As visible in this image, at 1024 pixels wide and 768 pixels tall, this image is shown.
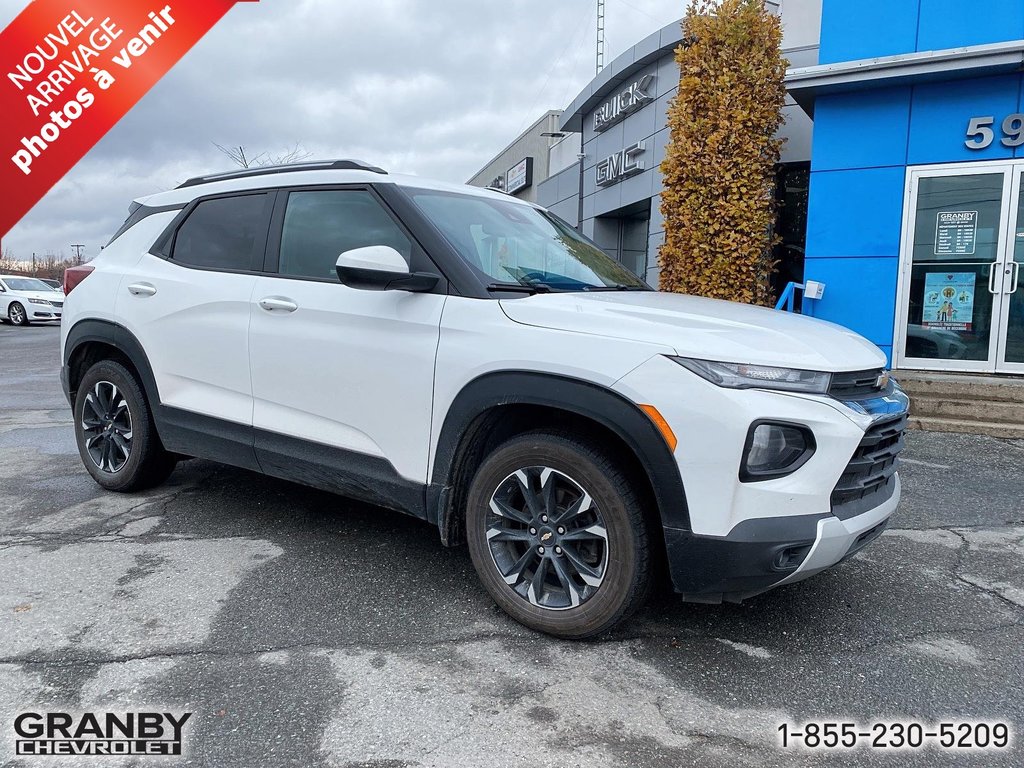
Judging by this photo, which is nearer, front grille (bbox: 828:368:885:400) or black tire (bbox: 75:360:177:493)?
front grille (bbox: 828:368:885:400)

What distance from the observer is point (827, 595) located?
338 centimetres

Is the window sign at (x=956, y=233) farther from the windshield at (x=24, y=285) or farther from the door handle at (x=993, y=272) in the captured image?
the windshield at (x=24, y=285)

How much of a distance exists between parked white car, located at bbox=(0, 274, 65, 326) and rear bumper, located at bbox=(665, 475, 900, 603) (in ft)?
86.3

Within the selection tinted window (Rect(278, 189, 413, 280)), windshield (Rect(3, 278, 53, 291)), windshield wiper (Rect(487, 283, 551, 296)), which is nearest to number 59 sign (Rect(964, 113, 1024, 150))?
windshield wiper (Rect(487, 283, 551, 296))

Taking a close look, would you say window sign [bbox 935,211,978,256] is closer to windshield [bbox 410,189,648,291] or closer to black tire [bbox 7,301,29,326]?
windshield [bbox 410,189,648,291]

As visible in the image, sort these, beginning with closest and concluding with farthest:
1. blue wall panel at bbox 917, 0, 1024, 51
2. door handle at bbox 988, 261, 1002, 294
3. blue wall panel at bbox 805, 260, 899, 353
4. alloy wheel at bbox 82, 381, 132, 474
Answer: alloy wheel at bbox 82, 381, 132, 474
blue wall panel at bbox 917, 0, 1024, 51
door handle at bbox 988, 261, 1002, 294
blue wall panel at bbox 805, 260, 899, 353

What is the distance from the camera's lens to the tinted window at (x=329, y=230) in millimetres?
3412

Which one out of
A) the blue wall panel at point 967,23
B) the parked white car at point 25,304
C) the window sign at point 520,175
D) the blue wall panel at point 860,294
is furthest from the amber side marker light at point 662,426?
the parked white car at point 25,304

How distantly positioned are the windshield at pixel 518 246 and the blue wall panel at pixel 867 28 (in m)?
6.45

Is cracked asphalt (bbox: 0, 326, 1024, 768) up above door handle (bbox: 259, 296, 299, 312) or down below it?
below

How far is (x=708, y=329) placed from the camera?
106 inches

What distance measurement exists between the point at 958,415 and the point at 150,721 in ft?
24.7

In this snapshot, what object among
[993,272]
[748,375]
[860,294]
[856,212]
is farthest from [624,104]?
[748,375]

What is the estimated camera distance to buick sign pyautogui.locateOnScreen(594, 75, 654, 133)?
14188mm
